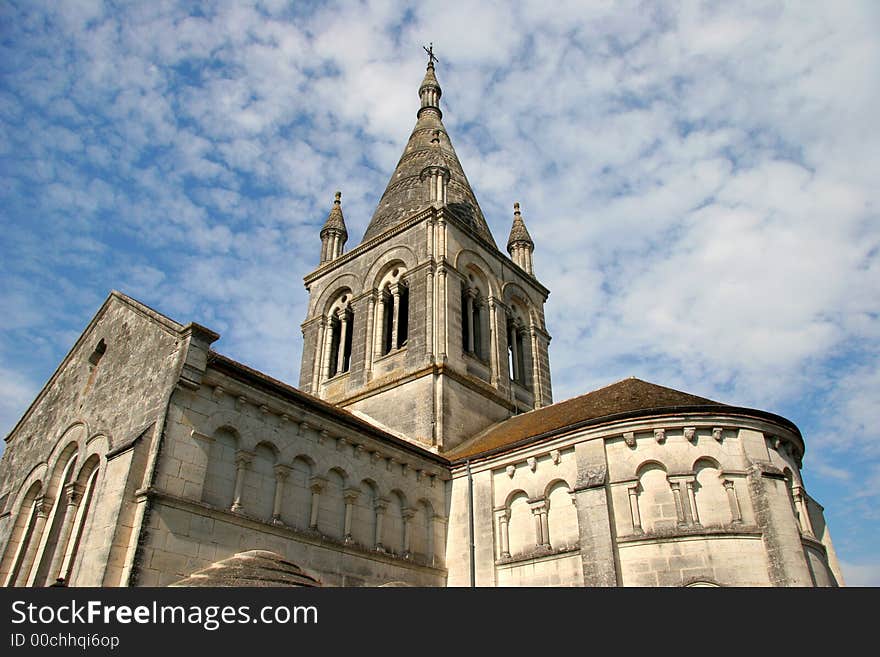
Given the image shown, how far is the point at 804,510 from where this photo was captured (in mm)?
18672

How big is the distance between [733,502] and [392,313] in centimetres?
1756

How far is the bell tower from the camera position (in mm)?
27016

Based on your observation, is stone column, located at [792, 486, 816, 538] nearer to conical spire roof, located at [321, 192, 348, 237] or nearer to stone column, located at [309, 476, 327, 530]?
stone column, located at [309, 476, 327, 530]

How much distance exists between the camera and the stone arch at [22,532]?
56.7 feet

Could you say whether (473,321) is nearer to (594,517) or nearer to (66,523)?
(594,517)

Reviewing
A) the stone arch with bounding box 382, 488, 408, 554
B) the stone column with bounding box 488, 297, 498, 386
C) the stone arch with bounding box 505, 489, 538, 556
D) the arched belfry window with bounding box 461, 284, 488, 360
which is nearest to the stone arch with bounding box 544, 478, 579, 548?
the stone arch with bounding box 505, 489, 538, 556

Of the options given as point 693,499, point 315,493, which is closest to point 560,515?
point 693,499

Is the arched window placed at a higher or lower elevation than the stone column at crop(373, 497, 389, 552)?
higher

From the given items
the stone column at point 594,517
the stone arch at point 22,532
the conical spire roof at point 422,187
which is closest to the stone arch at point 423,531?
the stone column at point 594,517

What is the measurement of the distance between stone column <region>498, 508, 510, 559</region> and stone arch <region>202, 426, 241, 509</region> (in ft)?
28.4
